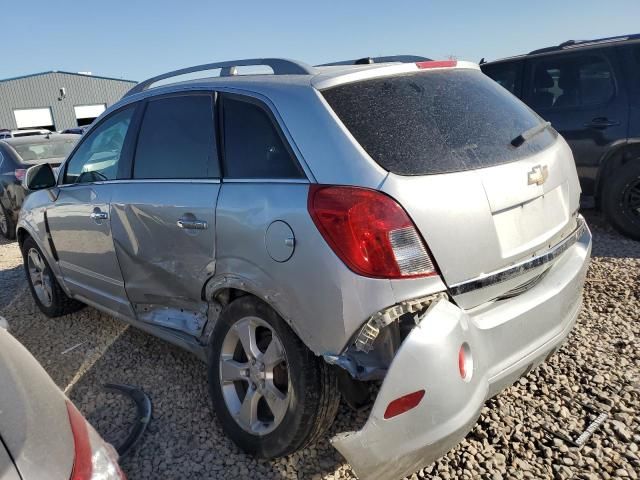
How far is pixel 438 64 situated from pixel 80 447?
2.23 metres

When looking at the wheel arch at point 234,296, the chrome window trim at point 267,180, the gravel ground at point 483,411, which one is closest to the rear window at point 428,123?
the chrome window trim at point 267,180

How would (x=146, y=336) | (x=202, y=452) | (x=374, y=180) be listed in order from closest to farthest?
(x=374, y=180), (x=202, y=452), (x=146, y=336)

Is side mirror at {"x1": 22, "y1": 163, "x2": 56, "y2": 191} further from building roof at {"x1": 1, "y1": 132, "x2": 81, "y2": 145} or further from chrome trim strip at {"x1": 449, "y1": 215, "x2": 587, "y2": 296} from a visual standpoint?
building roof at {"x1": 1, "y1": 132, "x2": 81, "y2": 145}

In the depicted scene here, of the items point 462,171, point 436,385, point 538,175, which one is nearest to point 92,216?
point 462,171

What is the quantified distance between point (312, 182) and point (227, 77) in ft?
3.57

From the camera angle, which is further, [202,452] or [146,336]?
[146,336]

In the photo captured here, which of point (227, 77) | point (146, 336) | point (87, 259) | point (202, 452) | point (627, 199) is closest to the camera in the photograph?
point (202, 452)

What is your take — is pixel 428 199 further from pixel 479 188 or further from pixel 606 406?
pixel 606 406

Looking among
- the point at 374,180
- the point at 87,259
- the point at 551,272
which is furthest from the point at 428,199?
the point at 87,259

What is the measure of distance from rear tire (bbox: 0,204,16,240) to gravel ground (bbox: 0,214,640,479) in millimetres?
4522

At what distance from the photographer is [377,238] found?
1.91 m

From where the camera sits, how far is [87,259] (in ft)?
12.0

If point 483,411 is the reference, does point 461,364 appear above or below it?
above

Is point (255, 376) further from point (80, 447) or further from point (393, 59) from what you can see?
point (393, 59)
